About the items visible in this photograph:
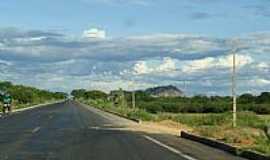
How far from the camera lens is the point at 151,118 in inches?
2227

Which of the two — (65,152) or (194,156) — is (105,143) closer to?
(65,152)

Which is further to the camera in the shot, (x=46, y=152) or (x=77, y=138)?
(x=77, y=138)

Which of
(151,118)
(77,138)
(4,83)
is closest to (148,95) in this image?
(4,83)

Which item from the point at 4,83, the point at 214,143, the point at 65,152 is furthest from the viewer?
the point at 4,83

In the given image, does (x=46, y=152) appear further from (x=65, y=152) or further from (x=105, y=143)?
(x=105, y=143)

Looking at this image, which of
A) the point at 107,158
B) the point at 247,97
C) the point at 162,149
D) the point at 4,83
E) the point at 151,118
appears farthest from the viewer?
the point at 4,83

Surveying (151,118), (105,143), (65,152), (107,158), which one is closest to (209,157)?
(107,158)

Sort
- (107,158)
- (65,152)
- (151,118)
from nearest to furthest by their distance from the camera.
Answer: (107,158) → (65,152) → (151,118)

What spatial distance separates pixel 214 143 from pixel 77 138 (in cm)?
695

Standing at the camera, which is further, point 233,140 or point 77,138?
point 77,138

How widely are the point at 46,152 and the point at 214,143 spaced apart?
6643mm

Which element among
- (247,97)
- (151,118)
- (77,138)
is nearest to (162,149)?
(77,138)

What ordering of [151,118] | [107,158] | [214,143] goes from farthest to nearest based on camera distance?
[151,118] < [214,143] < [107,158]

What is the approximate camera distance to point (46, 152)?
22.3 m
